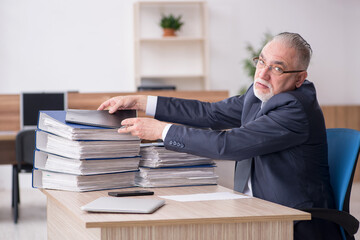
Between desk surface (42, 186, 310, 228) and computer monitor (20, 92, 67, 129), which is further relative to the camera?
computer monitor (20, 92, 67, 129)

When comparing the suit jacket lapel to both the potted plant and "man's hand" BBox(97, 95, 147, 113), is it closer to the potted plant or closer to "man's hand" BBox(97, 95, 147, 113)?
"man's hand" BBox(97, 95, 147, 113)

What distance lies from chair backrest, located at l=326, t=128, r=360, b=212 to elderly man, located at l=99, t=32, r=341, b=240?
39mm

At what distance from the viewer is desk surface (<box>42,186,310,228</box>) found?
4.20 ft

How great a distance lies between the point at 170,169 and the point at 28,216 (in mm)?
3096

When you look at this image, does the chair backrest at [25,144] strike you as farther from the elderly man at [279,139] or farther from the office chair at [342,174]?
the office chair at [342,174]

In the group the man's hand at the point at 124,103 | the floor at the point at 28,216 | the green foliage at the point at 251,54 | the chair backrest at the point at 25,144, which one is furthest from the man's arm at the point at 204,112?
the green foliage at the point at 251,54

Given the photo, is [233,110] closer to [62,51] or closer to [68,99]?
[68,99]

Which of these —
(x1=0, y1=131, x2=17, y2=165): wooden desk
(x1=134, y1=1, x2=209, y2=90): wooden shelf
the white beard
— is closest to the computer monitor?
(x1=0, y1=131, x2=17, y2=165): wooden desk

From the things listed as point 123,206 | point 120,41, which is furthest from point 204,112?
point 120,41

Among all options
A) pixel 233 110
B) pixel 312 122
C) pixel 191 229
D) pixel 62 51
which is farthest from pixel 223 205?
pixel 62 51

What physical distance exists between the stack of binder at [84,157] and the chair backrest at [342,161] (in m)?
0.67

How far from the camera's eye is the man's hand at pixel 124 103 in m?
1.90

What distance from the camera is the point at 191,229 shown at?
132cm

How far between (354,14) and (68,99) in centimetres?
427
